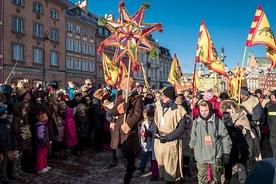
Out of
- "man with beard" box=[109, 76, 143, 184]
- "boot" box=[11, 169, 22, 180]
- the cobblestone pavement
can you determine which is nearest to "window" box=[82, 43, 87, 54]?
the cobblestone pavement

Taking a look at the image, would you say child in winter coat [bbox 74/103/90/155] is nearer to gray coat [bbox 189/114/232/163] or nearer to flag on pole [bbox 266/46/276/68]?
gray coat [bbox 189/114/232/163]

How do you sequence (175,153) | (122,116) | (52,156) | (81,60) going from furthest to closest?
1. (81,60)
2. (52,156)
3. (122,116)
4. (175,153)

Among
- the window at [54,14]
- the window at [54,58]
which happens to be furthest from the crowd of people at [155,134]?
the window at [54,14]

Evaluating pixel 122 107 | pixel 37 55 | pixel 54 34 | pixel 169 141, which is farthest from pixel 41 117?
pixel 54 34

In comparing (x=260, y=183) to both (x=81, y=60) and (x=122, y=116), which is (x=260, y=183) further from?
(x=81, y=60)

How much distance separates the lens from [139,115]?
437 cm

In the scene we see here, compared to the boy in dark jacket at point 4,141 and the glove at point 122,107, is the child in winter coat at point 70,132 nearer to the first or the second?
the boy in dark jacket at point 4,141

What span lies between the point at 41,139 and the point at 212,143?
3782mm

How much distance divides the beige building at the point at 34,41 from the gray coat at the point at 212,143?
2161 cm

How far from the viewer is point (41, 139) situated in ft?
18.0

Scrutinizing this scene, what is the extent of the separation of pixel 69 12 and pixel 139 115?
1326 inches

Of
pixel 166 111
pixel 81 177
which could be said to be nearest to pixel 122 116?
pixel 166 111

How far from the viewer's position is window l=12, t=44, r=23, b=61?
25.5 m

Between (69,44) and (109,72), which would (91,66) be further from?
(109,72)
